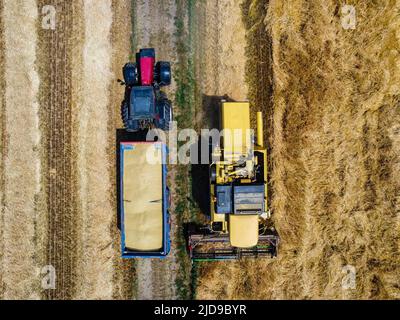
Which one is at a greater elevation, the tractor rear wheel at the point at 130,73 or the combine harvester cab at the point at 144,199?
the tractor rear wheel at the point at 130,73

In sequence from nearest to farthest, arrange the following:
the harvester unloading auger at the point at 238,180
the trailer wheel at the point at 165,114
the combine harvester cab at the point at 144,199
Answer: the harvester unloading auger at the point at 238,180, the combine harvester cab at the point at 144,199, the trailer wheel at the point at 165,114

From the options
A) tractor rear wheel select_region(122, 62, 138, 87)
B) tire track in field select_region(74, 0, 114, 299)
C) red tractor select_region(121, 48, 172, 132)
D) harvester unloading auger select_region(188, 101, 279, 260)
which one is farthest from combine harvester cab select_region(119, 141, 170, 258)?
tractor rear wheel select_region(122, 62, 138, 87)

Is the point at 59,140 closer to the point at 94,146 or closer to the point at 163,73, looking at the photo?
the point at 94,146

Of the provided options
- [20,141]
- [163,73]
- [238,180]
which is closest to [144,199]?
[238,180]

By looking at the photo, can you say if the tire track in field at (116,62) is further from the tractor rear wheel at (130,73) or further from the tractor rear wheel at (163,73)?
the tractor rear wheel at (163,73)

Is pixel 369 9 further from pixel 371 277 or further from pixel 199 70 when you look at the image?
pixel 371 277

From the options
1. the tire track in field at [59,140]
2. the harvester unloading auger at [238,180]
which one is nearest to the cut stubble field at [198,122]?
the tire track in field at [59,140]

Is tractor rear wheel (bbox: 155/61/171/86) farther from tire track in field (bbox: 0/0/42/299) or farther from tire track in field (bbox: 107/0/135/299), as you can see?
tire track in field (bbox: 0/0/42/299)
